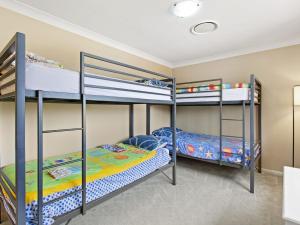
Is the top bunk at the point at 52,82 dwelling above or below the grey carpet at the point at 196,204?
above

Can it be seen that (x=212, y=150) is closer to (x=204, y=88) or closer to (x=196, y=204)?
(x=196, y=204)

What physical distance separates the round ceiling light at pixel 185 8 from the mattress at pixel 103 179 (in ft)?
6.28

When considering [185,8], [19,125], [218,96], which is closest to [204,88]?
[218,96]

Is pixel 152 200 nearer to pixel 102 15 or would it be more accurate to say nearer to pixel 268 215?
pixel 268 215

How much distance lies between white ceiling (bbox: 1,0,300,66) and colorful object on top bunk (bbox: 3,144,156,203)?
1895 mm

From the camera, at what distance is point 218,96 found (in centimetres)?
288

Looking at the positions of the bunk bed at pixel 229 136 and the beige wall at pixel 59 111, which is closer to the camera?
the beige wall at pixel 59 111

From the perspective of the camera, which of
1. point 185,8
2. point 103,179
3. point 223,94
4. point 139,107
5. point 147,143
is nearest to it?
point 103,179

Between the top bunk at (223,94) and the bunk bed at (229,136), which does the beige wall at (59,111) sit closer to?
the bunk bed at (229,136)

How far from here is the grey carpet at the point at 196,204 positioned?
1.82m

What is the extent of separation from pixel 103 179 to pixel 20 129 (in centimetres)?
88

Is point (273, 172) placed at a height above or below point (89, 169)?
below

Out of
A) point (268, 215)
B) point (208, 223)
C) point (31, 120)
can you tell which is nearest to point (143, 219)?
point (208, 223)

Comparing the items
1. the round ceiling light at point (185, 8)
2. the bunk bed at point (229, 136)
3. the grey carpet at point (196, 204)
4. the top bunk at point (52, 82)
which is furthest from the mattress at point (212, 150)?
the round ceiling light at point (185, 8)
